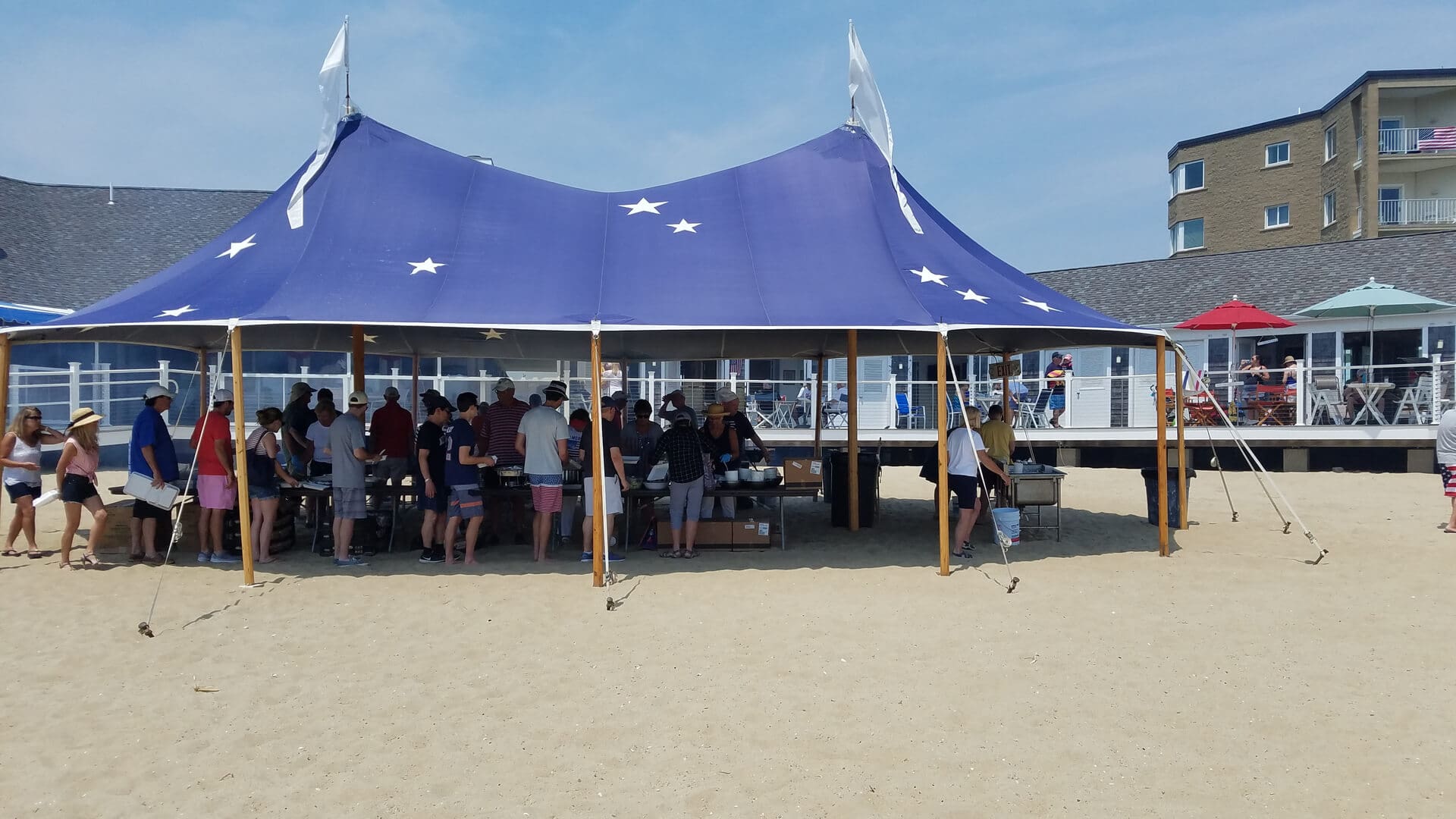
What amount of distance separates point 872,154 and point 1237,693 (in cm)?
701

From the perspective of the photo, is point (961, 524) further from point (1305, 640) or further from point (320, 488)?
point (320, 488)

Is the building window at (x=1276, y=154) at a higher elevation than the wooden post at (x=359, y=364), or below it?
higher

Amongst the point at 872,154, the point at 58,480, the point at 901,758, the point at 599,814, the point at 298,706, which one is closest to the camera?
the point at 599,814

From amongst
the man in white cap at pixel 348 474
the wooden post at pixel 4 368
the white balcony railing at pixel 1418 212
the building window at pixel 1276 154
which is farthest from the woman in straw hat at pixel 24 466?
the building window at pixel 1276 154

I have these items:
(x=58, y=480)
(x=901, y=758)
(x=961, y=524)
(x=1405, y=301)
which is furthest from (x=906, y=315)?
(x=1405, y=301)

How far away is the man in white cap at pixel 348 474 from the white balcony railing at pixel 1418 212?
37.3m

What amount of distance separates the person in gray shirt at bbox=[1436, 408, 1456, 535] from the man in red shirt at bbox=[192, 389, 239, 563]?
12.9 m

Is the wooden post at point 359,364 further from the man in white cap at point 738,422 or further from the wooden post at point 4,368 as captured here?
the man in white cap at point 738,422

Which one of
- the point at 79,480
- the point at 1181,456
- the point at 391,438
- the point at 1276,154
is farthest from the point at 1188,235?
the point at 79,480

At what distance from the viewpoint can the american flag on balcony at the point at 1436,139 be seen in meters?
32.9

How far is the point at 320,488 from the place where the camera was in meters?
9.19

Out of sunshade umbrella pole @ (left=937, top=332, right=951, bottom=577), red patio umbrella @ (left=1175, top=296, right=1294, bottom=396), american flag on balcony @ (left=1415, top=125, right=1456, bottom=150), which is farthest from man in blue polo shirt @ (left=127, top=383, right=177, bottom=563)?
american flag on balcony @ (left=1415, top=125, right=1456, bottom=150)

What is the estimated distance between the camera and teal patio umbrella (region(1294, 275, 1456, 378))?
16.8 meters

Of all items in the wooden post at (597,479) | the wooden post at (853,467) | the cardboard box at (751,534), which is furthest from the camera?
the wooden post at (853,467)
